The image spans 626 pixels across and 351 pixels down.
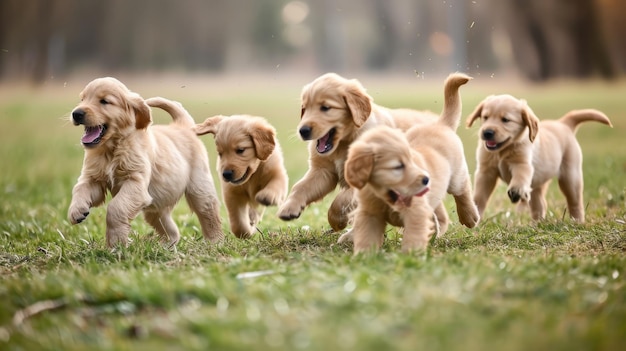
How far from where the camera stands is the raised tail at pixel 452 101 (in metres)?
5.65

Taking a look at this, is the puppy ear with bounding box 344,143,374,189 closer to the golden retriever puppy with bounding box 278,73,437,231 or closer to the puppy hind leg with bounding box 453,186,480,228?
the golden retriever puppy with bounding box 278,73,437,231

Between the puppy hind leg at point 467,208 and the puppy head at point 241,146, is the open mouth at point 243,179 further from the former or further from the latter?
the puppy hind leg at point 467,208

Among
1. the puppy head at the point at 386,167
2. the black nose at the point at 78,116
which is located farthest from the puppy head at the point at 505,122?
the black nose at the point at 78,116

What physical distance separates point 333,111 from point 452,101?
34.4 inches

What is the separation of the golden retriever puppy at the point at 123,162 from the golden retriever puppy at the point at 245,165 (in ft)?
0.68

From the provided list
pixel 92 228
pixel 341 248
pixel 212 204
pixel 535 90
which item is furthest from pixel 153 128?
pixel 535 90

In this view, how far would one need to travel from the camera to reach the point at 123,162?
17.6 ft

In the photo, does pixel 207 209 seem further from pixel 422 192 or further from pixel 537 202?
pixel 537 202

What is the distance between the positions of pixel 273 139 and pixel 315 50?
3942cm

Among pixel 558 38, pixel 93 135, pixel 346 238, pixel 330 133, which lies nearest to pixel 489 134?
pixel 330 133

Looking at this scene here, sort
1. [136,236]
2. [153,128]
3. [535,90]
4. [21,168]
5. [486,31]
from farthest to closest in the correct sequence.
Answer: [486,31] < [535,90] < [21,168] < [153,128] < [136,236]

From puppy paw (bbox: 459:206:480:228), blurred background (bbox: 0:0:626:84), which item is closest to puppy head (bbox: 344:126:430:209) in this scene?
puppy paw (bbox: 459:206:480:228)

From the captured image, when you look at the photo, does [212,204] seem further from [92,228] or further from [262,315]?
[262,315]

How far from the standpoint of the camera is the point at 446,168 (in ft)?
17.0
